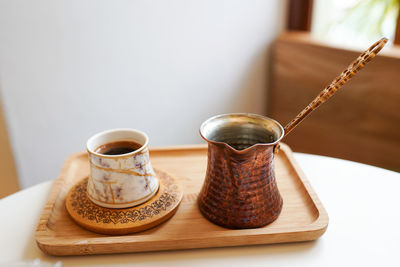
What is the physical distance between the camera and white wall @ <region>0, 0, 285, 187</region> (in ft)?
4.11

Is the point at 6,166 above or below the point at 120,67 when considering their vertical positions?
below

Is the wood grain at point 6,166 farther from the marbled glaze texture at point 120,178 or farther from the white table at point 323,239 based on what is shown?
the marbled glaze texture at point 120,178

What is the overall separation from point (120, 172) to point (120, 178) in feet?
0.04

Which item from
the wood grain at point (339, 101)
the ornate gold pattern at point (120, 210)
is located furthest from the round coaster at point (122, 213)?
the wood grain at point (339, 101)

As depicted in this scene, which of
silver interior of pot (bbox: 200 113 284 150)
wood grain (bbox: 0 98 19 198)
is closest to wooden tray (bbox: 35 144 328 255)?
silver interior of pot (bbox: 200 113 284 150)

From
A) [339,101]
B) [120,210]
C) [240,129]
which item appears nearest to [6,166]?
[120,210]

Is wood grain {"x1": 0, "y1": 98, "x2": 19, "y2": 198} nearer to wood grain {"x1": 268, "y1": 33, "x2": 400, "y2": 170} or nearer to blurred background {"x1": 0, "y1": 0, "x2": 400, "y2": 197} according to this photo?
blurred background {"x1": 0, "y1": 0, "x2": 400, "y2": 197}

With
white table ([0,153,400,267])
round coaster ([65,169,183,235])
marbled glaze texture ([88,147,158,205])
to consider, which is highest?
marbled glaze texture ([88,147,158,205])

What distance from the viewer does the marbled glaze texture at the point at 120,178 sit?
69cm

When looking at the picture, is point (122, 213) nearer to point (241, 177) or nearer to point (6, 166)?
point (241, 177)

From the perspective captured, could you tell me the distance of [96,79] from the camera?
137cm

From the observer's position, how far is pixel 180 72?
1478mm

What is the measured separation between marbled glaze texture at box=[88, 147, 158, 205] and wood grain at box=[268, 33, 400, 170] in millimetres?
925

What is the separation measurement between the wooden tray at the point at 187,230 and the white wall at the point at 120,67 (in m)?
0.56
